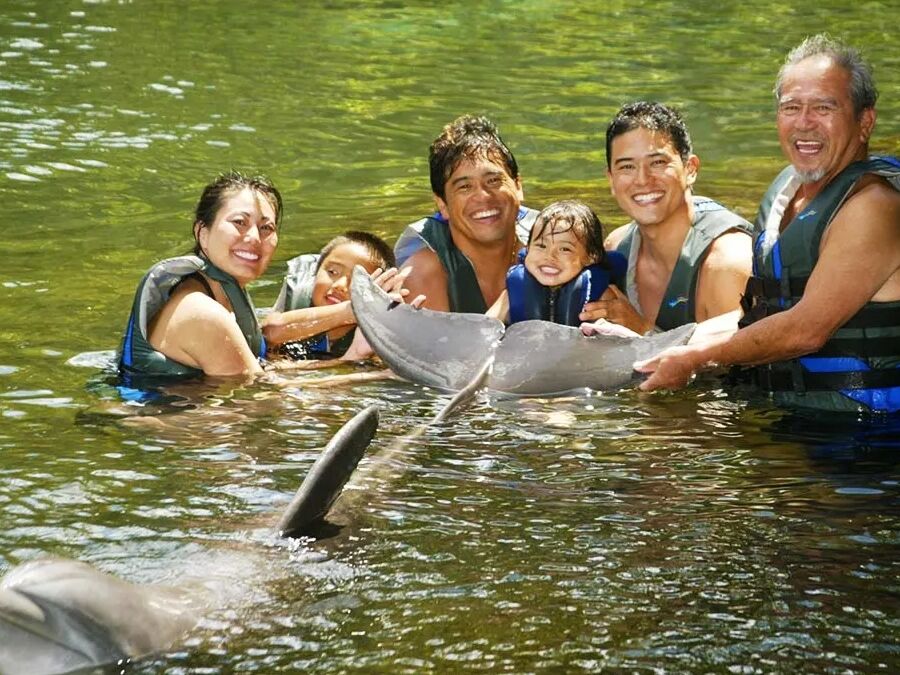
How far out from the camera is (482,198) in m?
8.46

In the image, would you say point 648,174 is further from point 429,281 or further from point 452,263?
point 429,281

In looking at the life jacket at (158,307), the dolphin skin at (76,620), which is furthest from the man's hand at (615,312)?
A: the dolphin skin at (76,620)

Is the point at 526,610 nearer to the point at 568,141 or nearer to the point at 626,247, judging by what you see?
the point at 626,247

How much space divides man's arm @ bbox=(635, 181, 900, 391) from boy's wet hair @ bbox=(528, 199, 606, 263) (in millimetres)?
1514

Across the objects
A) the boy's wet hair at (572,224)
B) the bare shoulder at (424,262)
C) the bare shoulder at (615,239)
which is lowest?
the bare shoulder at (424,262)

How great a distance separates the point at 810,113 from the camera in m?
6.70

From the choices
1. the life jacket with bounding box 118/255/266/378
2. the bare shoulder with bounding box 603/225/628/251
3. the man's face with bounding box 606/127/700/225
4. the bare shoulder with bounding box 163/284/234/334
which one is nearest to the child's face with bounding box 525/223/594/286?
the man's face with bounding box 606/127/700/225

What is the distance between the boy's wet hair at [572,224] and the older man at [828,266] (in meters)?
1.24

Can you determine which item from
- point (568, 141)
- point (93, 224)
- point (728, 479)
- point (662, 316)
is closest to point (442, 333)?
point (662, 316)

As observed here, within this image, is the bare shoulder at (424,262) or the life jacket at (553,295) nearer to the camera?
the life jacket at (553,295)

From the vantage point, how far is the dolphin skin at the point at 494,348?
7.36 meters

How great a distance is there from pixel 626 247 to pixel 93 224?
5.26 metres

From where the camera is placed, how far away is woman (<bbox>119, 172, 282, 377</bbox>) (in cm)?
743

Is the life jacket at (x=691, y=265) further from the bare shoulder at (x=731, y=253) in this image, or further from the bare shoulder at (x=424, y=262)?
the bare shoulder at (x=424, y=262)
